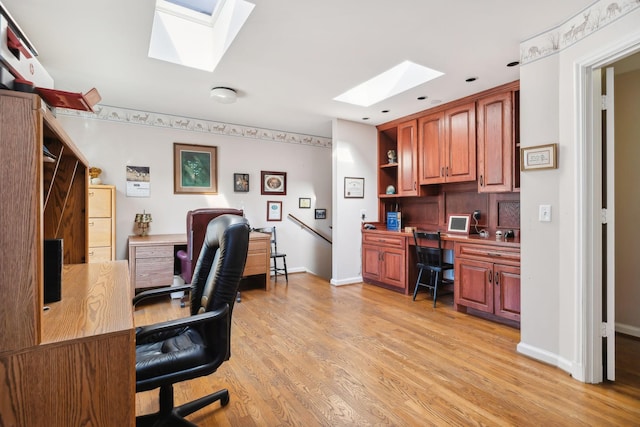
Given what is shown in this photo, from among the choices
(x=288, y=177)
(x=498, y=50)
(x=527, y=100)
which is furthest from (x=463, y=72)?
(x=288, y=177)

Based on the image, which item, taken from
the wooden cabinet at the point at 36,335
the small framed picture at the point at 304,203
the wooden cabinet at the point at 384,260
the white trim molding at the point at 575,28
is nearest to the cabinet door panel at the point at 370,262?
the wooden cabinet at the point at 384,260

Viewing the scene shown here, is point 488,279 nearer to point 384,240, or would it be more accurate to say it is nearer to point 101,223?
point 384,240

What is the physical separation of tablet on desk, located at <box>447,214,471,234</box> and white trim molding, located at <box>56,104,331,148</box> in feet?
9.26

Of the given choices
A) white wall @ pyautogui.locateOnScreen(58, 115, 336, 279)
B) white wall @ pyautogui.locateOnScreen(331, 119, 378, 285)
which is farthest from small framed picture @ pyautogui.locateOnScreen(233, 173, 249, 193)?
white wall @ pyautogui.locateOnScreen(331, 119, 378, 285)

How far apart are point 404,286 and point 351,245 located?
3.34ft

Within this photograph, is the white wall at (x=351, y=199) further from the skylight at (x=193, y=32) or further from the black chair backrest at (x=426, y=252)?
the skylight at (x=193, y=32)

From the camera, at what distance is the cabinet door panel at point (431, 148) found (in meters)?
3.97

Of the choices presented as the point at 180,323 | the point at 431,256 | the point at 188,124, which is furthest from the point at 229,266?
the point at 188,124

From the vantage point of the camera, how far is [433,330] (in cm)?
291

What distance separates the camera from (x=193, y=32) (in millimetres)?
2762

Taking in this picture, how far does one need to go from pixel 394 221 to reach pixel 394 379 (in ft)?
9.58

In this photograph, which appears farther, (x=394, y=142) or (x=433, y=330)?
(x=394, y=142)

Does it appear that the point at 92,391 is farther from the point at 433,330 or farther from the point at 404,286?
the point at 404,286

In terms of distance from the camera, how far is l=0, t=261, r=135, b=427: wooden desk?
71 cm
